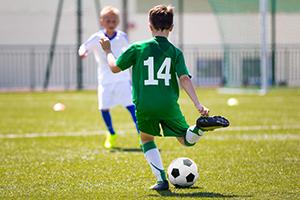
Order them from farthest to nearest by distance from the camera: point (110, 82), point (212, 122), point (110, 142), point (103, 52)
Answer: point (110, 82), point (103, 52), point (110, 142), point (212, 122)

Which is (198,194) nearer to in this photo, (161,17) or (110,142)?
(161,17)

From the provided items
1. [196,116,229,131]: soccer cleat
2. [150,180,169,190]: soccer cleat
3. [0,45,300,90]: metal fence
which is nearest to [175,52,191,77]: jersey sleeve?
[196,116,229,131]: soccer cleat

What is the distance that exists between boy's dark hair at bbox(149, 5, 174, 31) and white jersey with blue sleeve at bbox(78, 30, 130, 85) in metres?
3.66

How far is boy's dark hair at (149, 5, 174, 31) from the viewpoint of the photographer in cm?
711

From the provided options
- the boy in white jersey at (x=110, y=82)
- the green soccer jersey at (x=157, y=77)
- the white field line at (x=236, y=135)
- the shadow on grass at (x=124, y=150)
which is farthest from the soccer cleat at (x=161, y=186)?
the white field line at (x=236, y=135)

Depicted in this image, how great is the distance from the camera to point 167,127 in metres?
7.23

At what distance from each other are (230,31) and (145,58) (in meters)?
16.2

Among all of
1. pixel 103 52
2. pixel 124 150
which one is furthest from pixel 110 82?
pixel 124 150

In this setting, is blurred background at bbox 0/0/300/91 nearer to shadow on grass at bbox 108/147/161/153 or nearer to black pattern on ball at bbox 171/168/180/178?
shadow on grass at bbox 108/147/161/153

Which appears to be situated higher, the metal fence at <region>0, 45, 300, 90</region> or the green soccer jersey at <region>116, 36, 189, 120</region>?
the green soccer jersey at <region>116, 36, 189, 120</region>

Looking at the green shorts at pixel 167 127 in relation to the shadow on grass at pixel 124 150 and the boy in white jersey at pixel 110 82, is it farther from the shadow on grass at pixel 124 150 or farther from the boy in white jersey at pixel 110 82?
the boy in white jersey at pixel 110 82

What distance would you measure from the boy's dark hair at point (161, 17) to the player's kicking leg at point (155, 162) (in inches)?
37.4

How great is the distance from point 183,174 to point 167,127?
430mm

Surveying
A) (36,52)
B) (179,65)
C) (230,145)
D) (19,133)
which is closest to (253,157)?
(230,145)
